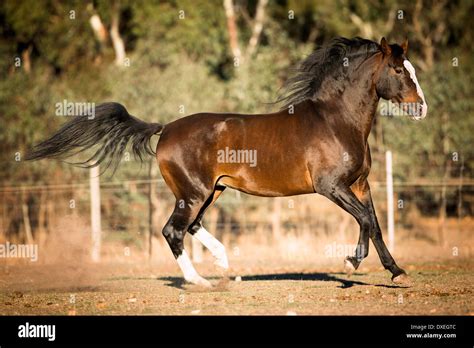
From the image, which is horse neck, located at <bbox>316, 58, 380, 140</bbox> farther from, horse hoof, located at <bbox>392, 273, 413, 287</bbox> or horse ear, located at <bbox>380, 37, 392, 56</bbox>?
horse hoof, located at <bbox>392, 273, 413, 287</bbox>

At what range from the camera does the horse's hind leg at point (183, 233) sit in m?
9.08

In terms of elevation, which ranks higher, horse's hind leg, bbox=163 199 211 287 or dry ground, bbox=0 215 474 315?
horse's hind leg, bbox=163 199 211 287

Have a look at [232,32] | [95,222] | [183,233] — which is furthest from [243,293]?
[232,32]

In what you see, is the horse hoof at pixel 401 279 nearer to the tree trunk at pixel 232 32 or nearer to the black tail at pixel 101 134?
the black tail at pixel 101 134

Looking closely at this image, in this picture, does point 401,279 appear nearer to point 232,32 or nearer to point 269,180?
point 269,180

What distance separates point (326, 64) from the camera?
9.19 metres

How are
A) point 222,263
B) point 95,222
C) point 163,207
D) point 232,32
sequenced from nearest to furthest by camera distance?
point 222,263
point 95,222
point 163,207
point 232,32

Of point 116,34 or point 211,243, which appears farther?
point 116,34

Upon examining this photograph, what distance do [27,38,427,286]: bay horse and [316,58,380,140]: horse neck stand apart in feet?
0.04

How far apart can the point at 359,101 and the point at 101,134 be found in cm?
369

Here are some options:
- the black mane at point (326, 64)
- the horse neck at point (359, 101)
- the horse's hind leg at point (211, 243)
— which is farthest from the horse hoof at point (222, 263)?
the horse neck at point (359, 101)

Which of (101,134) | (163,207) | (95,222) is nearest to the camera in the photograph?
(101,134)

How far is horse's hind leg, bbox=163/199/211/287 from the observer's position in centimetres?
908

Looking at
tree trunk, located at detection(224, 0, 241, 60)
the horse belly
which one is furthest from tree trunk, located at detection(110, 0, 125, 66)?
the horse belly
